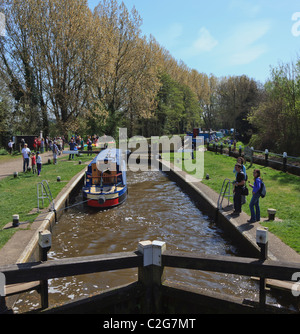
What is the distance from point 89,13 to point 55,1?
4223 mm

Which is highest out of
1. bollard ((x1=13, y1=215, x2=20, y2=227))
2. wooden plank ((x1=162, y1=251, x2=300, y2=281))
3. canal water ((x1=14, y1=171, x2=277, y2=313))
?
wooden plank ((x1=162, y1=251, x2=300, y2=281))

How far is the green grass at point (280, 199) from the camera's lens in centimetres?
844

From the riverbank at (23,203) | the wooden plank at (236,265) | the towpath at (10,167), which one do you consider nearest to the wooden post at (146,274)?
the wooden plank at (236,265)

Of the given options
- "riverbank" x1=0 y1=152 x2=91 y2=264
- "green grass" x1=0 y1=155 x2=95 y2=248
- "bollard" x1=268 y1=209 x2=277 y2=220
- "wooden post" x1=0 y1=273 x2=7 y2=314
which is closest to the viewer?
"wooden post" x1=0 y1=273 x2=7 y2=314

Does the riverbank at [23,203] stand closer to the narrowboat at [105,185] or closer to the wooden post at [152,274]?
the narrowboat at [105,185]

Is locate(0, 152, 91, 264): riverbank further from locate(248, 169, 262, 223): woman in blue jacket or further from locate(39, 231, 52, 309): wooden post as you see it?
locate(248, 169, 262, 223): woman in blue jacket

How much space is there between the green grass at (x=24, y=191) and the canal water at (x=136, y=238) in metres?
1.34

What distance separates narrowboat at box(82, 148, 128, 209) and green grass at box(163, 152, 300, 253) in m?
4.78

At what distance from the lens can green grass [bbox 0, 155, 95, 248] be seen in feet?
33.4

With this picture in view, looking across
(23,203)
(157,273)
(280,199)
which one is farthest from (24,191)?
(280,199)

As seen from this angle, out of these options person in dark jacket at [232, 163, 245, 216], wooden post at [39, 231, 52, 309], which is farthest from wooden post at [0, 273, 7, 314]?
person in dark jacket at [232, 163, 245, 216]

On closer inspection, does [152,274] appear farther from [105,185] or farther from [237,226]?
[105,185]
